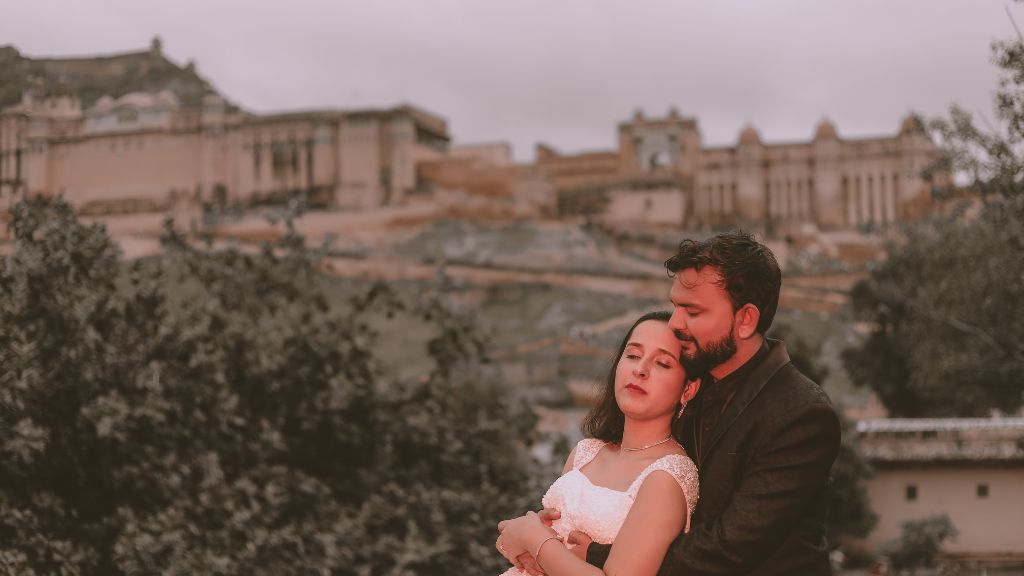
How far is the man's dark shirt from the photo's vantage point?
2.96 meters

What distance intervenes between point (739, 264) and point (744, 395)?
0.35 metres

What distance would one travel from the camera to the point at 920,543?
20641 millimetres

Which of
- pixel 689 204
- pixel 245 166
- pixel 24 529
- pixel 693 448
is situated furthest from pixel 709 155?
pixel 693 448

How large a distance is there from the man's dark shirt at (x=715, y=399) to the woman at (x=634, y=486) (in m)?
0.05

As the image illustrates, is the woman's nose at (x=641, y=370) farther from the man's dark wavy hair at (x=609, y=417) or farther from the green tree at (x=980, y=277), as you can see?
the green tree at (x=980, y=277)

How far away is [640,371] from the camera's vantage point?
9.85 ft

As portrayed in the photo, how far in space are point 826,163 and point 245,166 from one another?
26.4 meters

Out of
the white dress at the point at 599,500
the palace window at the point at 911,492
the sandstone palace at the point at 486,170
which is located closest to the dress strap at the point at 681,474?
the white dress at the point at 599,500

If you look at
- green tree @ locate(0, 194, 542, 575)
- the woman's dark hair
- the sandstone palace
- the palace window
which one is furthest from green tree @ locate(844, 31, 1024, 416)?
the sandstone palace

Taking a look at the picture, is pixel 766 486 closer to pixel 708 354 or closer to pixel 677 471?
pixel 677 471

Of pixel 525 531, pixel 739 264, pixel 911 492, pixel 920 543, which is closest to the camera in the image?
pixel 739 264

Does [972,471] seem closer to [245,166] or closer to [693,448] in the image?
[693,448]

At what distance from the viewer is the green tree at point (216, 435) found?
31.2 feet

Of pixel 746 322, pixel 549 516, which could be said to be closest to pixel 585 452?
pixel 549 516
